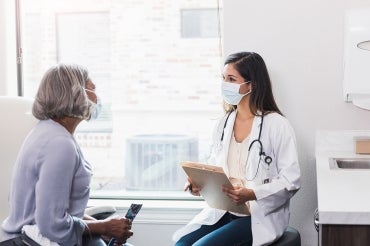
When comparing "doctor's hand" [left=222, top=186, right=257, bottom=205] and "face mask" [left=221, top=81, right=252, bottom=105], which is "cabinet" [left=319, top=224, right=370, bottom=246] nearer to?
"doctor's hand" [left=222, top=186, right=257, bottom=205]

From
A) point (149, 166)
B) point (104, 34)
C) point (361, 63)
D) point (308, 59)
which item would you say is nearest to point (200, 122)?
point (149, 166)

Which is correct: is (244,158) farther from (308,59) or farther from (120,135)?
(120,135)

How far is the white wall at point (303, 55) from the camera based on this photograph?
8.16 ft

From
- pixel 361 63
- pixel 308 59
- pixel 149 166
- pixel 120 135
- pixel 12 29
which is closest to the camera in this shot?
pixel 361 63

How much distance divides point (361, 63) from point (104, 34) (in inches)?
65.0

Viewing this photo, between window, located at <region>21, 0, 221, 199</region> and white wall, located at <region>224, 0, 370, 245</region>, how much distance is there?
0.65m

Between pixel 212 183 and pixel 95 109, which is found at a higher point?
pixel 95 109

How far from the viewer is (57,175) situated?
1655 millimetres

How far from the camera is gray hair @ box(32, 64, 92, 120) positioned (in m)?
1.77

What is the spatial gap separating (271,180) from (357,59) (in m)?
0.69

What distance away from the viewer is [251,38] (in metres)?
2.54

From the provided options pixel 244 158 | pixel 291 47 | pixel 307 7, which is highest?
pixel 307 7

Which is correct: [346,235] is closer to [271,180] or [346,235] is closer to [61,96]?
[271,180]

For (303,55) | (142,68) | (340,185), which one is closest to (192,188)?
(340,185)
